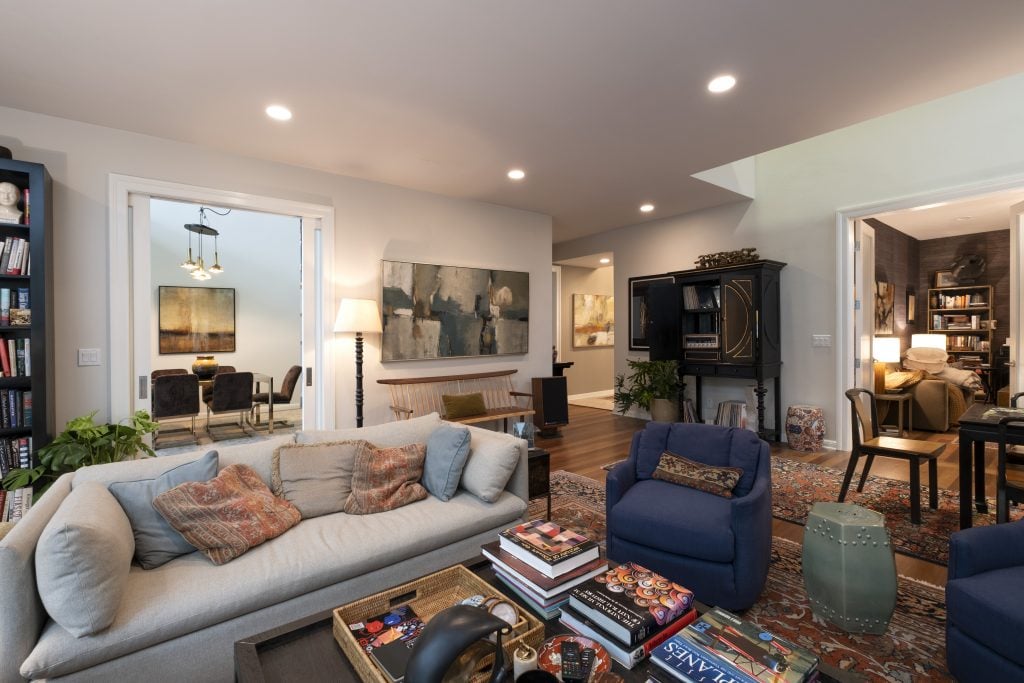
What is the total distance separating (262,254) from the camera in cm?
785

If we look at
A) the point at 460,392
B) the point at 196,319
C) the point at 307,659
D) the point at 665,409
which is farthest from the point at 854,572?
the point at 196,319

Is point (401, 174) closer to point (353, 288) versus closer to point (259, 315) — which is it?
point (353, 288)

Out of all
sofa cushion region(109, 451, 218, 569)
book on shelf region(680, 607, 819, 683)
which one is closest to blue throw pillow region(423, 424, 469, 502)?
sofa cushion region(109, 451, 218, 569)

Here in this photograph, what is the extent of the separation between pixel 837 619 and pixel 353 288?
159 inches

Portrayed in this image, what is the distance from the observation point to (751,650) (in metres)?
1.10

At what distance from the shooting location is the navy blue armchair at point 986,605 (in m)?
1.44

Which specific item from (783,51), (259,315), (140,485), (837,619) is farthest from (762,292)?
(259,315)

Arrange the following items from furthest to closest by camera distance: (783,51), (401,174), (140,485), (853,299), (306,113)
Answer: (853,299)
(401,174)
(306,113)
(783,51)
(140,485)

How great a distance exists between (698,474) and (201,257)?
7617 mm

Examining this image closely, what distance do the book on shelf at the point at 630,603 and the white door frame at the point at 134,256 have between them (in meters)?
3.41

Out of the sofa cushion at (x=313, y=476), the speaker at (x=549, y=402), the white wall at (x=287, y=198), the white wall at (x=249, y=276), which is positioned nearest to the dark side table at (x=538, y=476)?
the sofa cushion at (x=313, y=476)

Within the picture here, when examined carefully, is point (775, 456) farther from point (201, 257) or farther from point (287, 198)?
point (201, 257)

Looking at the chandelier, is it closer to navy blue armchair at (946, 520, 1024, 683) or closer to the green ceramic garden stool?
the green ceramic garden stool

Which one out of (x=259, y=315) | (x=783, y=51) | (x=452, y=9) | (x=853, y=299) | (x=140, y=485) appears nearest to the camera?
(x=140, y=485)
